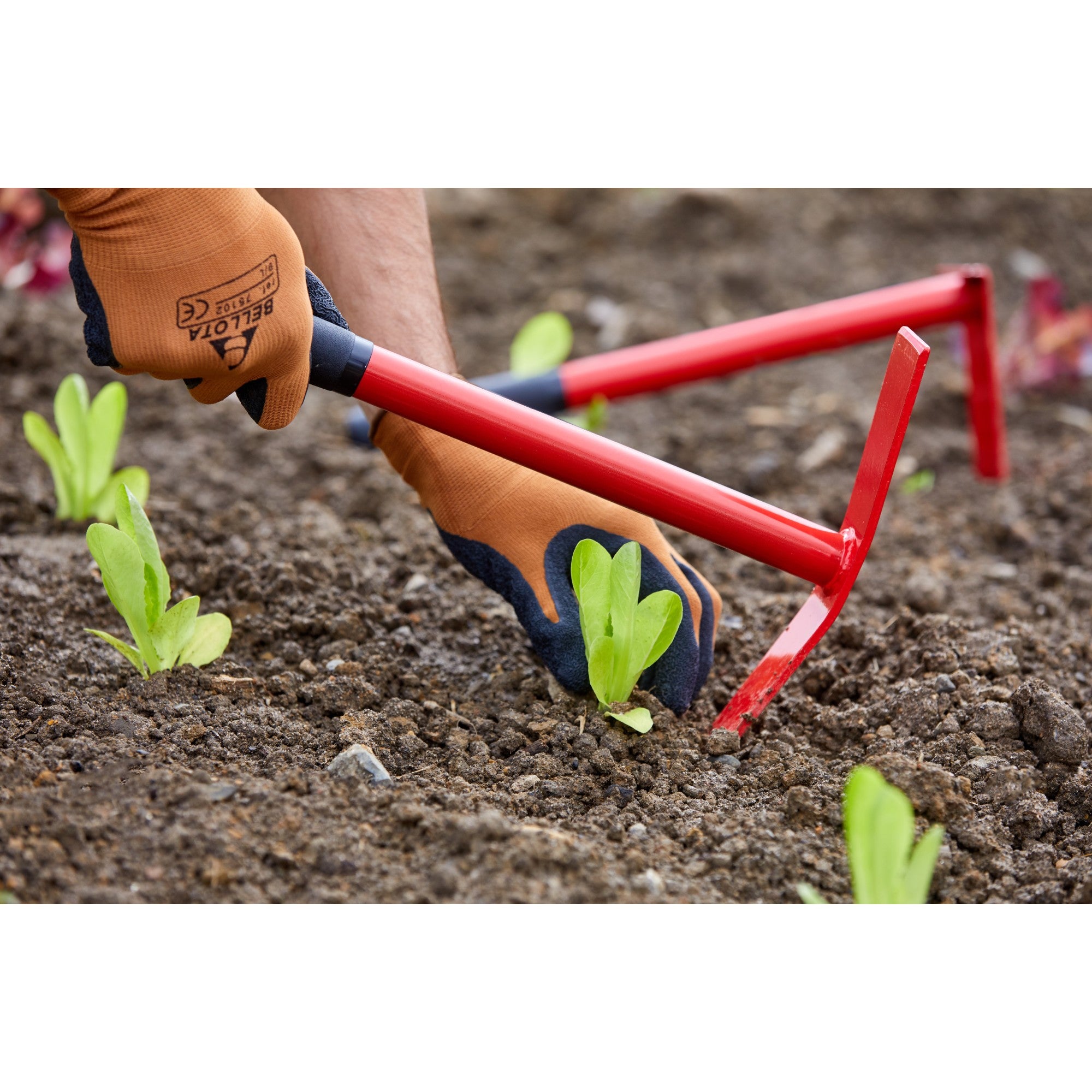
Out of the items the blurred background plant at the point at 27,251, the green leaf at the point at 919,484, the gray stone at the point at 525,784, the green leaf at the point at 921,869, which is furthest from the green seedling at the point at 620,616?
the blurred background plant at the point at 27,251

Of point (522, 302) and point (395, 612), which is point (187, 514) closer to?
point (395, 612)

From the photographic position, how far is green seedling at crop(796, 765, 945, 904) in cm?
95

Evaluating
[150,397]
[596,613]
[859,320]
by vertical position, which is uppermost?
[859,320]

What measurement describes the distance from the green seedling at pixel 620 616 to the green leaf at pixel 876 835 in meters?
0.34

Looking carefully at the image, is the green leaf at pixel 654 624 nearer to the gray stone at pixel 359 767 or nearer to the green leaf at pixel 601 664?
the green leaf at pixel 601 664

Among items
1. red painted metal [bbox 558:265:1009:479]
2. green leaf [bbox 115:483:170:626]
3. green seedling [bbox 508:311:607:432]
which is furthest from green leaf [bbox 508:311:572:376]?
green leaf [bbox 115:483:170:626]

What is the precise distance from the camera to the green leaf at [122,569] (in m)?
1.26

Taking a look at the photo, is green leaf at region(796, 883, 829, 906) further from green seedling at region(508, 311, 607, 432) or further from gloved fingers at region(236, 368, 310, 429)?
green seedling at region(508, 311, 607, 432)

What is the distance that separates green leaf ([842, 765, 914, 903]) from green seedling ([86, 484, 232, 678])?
78 cm

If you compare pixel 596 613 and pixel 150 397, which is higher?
pixel 596 613

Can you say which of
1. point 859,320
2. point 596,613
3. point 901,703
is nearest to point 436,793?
point 596,613

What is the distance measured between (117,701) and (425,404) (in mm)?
525

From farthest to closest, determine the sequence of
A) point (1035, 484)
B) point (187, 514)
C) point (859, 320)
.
Answer: 1. point (1035, 484)
2. point (859, 320)
3. point (187, 514)

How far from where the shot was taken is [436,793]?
1.21 metres
